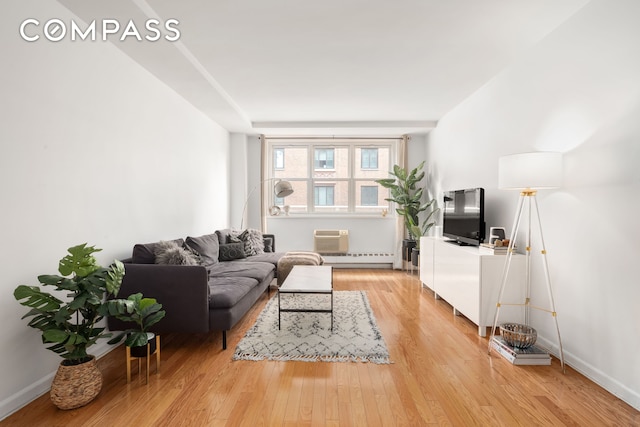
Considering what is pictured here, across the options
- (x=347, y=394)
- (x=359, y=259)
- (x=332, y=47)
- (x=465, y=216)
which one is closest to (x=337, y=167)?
(x=359, y=259)

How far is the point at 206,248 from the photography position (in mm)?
4199

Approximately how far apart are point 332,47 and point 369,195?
3.93m

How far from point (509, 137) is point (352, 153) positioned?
3564mm

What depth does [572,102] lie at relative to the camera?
2586 mm

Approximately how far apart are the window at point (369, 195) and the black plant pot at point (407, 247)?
3.41 feet

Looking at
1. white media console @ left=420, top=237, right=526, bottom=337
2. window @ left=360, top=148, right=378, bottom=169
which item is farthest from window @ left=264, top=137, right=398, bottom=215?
white media console @ left=420, top=237, right=526, bottom=337

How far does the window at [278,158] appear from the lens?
6.82 metres

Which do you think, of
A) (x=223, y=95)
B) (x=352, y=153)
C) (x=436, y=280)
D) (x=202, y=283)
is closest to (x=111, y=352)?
(x=202, y=283)

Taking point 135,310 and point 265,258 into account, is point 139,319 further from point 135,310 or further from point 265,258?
point 265,258

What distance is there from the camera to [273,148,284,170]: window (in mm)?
6820

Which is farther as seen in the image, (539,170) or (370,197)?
(370,197)

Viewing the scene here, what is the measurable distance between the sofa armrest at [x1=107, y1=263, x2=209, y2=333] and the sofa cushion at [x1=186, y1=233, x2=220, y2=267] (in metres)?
1.20

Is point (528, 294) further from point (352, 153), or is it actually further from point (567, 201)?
point (352, 153)

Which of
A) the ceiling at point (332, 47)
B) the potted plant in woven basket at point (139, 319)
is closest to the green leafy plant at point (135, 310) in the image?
the potted plant in woven basket at point (139, 319)
